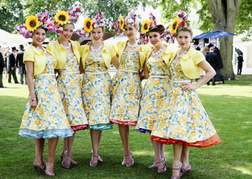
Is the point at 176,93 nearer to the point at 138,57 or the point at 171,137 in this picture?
the point at 171,137

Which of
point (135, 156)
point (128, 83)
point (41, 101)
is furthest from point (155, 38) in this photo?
point (135, 156)

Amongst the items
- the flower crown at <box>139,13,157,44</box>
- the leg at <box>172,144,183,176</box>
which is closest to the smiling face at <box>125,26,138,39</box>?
the flower crown at <box>139,13,157,44</box>

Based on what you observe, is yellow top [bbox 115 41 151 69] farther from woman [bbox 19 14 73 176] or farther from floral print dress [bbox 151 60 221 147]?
woman [bbox 19 14 73 176]

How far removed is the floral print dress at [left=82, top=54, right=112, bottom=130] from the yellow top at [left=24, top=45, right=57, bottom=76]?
0.69 metres

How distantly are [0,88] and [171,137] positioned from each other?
1192 cm

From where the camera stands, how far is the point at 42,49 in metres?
4.20

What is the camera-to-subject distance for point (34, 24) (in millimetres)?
4121

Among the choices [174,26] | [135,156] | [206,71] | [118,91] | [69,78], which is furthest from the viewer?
[135,156]

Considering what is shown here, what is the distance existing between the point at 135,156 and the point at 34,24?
2.36 metres

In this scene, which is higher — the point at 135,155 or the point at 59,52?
the point at 59,52

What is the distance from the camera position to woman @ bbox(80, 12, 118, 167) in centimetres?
443

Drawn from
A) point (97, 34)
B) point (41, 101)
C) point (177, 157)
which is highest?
point (97, 34)

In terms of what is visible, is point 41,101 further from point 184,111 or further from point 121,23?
point 184,111

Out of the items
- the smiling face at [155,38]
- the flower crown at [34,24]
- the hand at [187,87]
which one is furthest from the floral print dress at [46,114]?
the hand at [187,87]
